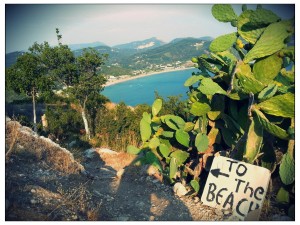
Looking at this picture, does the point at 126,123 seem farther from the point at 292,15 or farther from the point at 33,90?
the point at 292,15

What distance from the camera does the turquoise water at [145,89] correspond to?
207 ft

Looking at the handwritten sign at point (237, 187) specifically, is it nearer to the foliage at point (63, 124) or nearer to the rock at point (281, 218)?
the rock at point (281, 218)

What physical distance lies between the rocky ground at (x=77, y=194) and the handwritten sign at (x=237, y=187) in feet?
0.32

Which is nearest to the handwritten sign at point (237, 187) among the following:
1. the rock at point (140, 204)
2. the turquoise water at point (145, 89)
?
Result: the rock at point (140, 204)

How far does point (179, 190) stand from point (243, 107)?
116cm

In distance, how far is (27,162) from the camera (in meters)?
3.28

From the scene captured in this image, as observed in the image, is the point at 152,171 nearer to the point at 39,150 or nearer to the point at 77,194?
the point at 77,194

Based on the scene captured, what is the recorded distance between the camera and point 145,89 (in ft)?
257

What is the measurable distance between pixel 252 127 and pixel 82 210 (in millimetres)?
1686

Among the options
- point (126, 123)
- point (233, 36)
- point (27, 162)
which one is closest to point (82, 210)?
point (27, 162)

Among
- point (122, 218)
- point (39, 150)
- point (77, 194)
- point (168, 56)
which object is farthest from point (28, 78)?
point (168, 56)

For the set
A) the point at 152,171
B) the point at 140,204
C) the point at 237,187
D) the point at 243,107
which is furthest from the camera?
the point at 152,171

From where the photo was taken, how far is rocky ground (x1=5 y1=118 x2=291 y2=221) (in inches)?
89.1

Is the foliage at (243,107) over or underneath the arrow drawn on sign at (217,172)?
over
